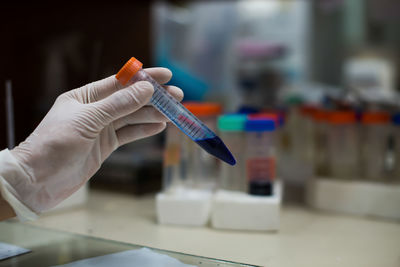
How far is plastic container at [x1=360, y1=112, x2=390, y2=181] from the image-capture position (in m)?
1.00

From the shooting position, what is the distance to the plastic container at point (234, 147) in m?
0.88

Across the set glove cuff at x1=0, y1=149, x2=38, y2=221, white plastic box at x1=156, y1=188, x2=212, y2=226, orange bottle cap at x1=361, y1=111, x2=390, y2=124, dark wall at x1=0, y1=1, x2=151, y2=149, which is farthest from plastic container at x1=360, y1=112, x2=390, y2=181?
glove cuff at x1=0, y1=149, x2=38, y2=221

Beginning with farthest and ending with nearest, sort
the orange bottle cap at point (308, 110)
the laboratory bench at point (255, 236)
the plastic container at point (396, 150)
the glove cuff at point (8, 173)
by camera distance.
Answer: the orange bottle cap at point (308, 110) → the plastic container at point (396, 150) → the laboratory bench at point (255, 236) → the glove cuff at point (8, 173)

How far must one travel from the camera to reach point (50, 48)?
1.18 m

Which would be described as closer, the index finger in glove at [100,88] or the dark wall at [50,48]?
the index finger in glove at [100,88]

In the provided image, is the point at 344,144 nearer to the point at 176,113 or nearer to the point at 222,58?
the point at 176,113

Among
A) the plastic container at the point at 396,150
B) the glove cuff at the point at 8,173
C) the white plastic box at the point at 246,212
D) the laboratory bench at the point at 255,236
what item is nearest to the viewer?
the glove cuff at the point at 8,173

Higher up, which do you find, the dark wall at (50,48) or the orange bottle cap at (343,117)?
the dark wall at (50,48)

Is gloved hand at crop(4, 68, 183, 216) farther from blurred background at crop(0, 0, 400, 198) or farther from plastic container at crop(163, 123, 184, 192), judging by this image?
plastic container at crop(163, 123, 184, 192)

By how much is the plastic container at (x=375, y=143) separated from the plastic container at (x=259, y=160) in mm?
281

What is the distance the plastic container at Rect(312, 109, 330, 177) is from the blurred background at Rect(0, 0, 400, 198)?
0.03 m

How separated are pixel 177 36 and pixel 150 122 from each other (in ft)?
4.41

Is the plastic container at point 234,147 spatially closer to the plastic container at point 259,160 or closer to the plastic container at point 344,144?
the plastic container at point 259,160

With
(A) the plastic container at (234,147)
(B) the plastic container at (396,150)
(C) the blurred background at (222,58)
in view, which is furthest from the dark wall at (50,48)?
(B) the plastic container at (396,150)
